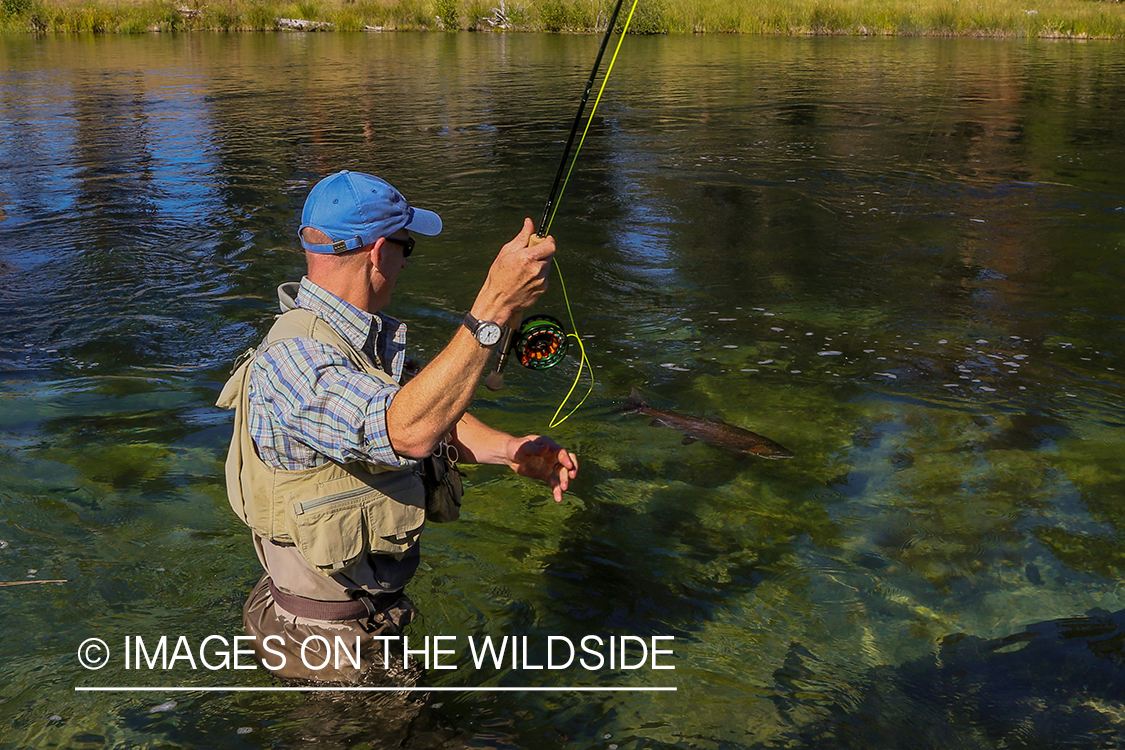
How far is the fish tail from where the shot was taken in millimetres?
6122

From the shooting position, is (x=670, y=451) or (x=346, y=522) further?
(x=670, y=451)

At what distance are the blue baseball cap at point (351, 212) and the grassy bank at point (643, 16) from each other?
38652mm

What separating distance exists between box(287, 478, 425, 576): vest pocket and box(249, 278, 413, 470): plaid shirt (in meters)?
0.11

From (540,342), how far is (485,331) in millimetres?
1172

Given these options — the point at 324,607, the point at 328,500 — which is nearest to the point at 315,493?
the point at 328,500

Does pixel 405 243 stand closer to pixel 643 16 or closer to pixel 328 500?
pixel 328 500

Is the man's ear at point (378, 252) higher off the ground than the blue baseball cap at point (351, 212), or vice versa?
the blue baseball cap at point (351, 212)

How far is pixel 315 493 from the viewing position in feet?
8.55

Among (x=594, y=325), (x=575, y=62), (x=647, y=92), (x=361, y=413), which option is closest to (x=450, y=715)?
(x=361, y=413)

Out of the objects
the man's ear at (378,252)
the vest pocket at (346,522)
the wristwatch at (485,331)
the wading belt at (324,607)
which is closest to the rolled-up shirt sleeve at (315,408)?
the vest pocket at (346,522)

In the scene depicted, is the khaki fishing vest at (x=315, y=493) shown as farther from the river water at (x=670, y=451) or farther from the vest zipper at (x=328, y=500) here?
the river water at (x=670, y=451)

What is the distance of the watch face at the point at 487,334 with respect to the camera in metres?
2.28

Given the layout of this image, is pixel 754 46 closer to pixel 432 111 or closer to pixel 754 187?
pixel 432 111

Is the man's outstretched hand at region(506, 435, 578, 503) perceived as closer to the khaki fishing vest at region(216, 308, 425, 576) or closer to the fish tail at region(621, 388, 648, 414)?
the khaki fishing vest at region(216, 308, 425, 576)
